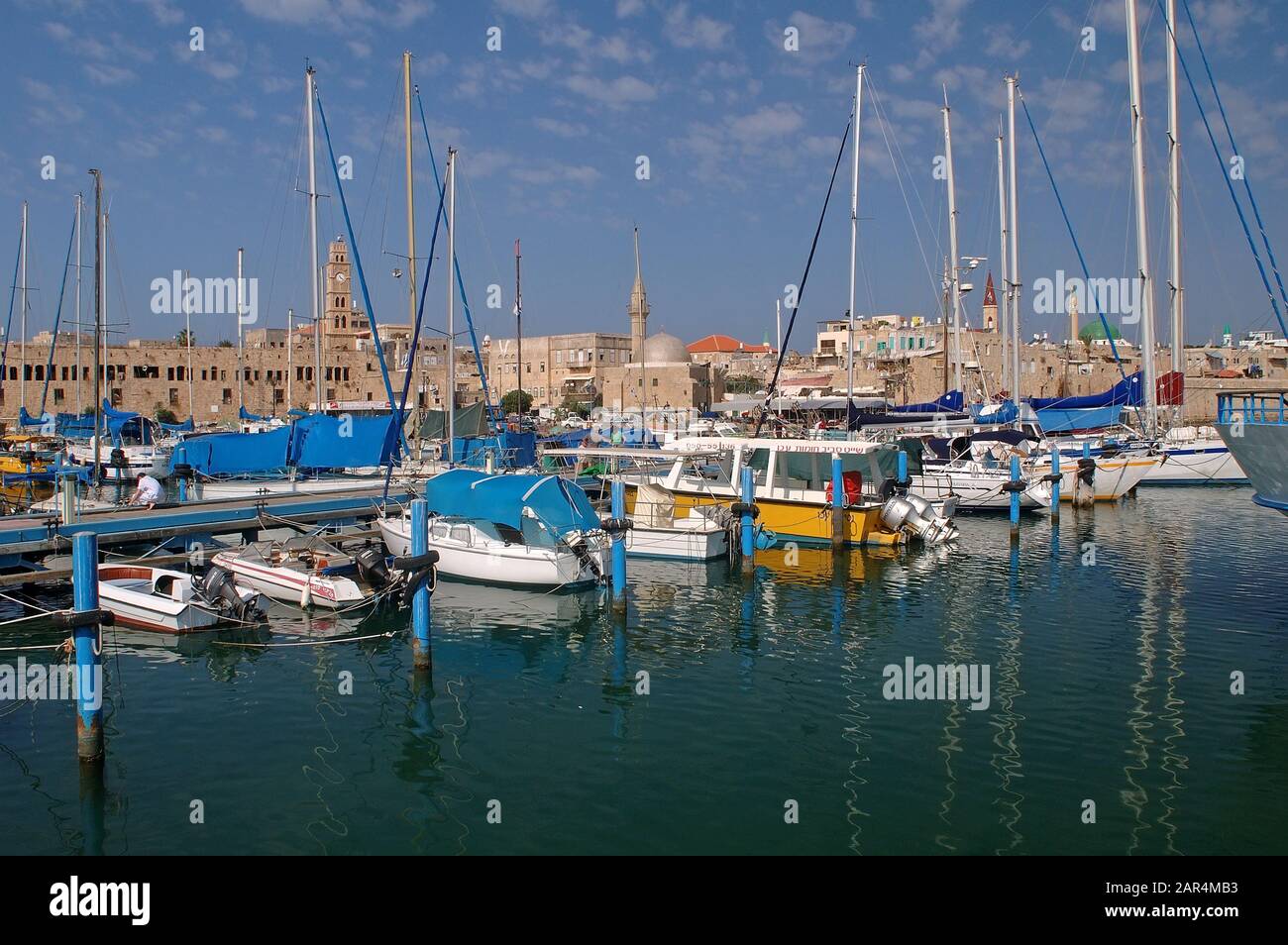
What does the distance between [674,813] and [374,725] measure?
4257mm

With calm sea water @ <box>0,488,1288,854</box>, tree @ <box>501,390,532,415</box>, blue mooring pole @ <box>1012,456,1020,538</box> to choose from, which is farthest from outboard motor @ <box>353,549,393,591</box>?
tree @ <box>501,390,532,415</box>

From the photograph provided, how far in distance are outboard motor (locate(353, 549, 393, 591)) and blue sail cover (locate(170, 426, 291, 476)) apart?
762 centimetres

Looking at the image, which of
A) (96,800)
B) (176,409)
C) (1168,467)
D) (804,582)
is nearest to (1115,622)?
(804,582)

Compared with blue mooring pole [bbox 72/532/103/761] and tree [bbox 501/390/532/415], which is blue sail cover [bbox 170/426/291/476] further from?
tree [bbox 501/390/532/415]

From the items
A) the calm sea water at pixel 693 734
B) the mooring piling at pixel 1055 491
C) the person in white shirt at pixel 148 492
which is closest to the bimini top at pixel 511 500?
the calm sea water at pixel 693 734

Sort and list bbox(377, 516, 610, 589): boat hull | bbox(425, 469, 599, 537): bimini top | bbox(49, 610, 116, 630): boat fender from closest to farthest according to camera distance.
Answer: bbox(49, 610, 116, 630): boat fender → bbox(377, 516, 610, 589): boat hull → bbox(425, 469, 599, 537): bimini top

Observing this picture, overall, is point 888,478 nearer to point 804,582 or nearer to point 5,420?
point 804,582

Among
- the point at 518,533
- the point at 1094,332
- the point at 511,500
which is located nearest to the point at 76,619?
the point at 511,500

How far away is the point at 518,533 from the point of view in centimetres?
1922

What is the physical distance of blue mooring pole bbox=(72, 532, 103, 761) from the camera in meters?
10.5

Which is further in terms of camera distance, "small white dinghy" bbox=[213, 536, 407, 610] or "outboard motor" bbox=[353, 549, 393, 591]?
"outboard motor" bbox=[353, 549, 393, 591]

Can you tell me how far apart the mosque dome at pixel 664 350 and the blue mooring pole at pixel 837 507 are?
207ft

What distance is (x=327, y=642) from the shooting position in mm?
15484

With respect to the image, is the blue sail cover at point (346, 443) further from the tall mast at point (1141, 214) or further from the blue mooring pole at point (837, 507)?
the tall mast at point (1141, 214)
